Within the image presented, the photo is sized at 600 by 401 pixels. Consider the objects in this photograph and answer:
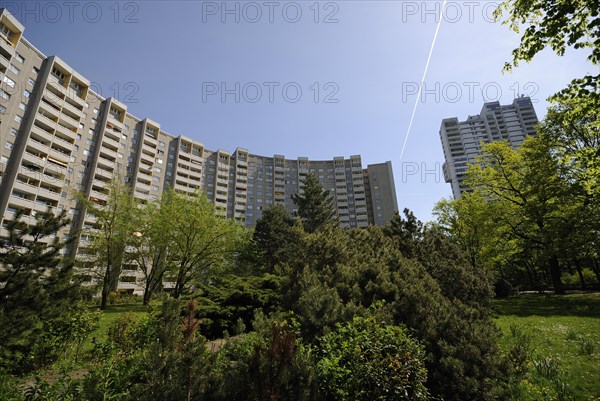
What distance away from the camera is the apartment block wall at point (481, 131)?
357 feet

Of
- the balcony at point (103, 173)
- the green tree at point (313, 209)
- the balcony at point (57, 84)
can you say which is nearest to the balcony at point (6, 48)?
the balcony at point (57, 84)

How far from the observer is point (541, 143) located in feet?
66.9

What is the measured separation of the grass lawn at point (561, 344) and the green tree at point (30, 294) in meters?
11.4

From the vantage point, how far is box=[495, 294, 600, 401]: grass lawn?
6.04 meters

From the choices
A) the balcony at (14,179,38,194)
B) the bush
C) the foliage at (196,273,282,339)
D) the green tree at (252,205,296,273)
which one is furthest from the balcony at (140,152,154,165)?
the bush

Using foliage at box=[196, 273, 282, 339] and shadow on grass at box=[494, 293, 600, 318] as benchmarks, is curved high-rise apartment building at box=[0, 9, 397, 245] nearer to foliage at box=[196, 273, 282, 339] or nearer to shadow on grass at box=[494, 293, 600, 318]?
foliage at box=[196, 273, 282, 339]

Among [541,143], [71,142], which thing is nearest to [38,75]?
[71,142]

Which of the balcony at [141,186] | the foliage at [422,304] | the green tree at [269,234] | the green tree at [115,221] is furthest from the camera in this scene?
the balcony at [141,186]

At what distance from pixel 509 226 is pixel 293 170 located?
71173mm

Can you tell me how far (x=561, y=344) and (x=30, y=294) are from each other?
16.1 m

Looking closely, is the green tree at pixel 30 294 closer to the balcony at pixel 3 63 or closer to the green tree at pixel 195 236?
the green tree at pixel 195 236

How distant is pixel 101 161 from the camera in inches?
2076

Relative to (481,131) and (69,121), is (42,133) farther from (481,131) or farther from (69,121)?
(481,131)

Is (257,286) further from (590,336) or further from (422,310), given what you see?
(590,336)
